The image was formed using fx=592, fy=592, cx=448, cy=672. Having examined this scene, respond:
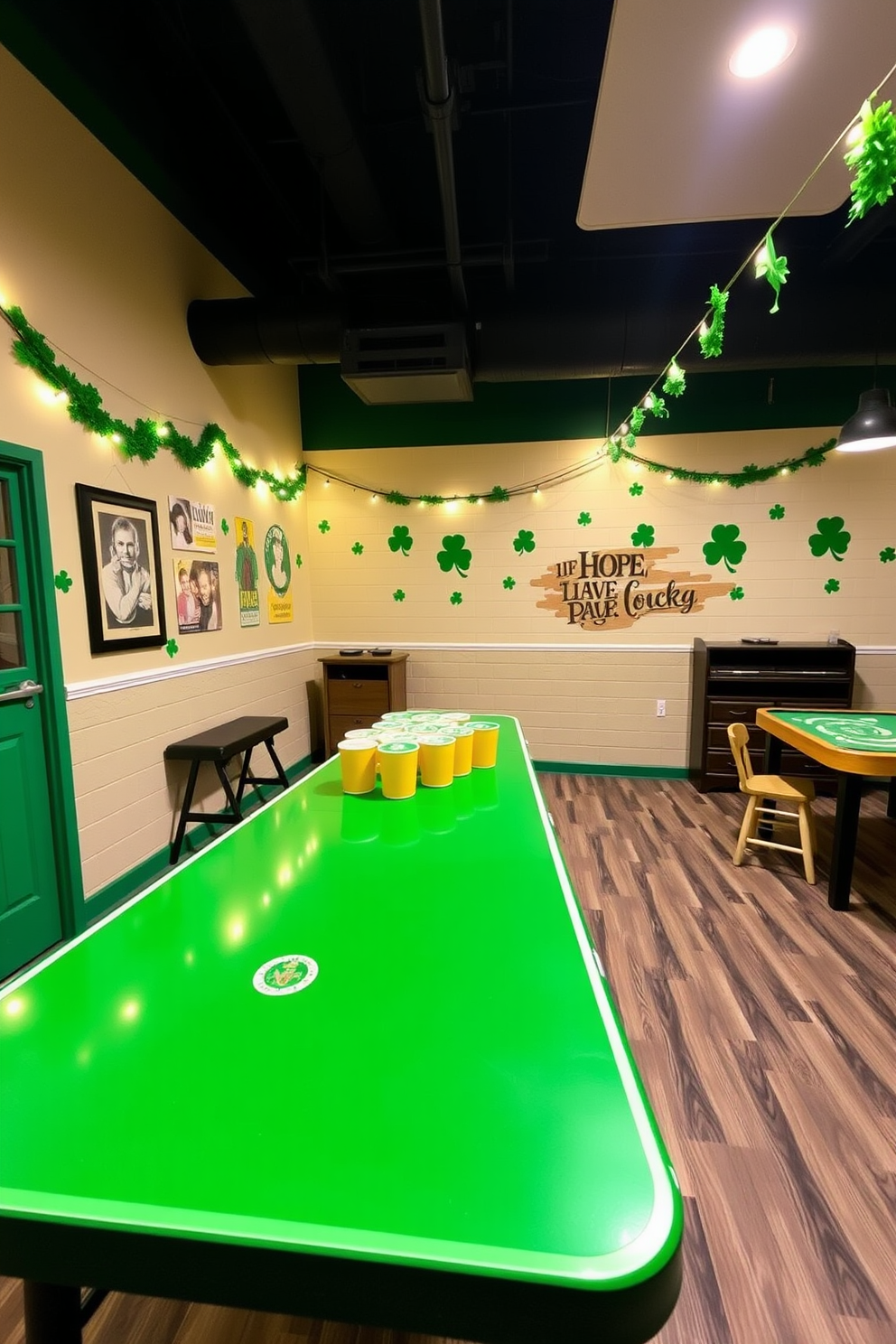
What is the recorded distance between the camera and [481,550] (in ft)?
16.5

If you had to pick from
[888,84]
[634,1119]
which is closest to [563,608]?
[888,84]

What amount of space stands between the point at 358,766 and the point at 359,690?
10.3ft

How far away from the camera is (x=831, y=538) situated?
181 inches

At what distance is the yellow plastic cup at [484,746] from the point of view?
1922 mm

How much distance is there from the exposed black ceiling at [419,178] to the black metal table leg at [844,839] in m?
2.53

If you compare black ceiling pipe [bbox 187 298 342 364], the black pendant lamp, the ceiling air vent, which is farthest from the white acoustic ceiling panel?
black ceiling pipe [bbox 187 298 342 364]

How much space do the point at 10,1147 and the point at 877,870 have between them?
3948 mm

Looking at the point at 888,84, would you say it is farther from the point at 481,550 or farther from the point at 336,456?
the point at 336,456

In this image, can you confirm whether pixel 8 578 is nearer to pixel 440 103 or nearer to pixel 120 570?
pixel 120 570

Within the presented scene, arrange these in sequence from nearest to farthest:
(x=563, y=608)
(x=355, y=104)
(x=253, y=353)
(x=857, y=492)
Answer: (x=355, y=104) < (x=253, y=353) < (x=857, y=492) < (x=563, y=608)

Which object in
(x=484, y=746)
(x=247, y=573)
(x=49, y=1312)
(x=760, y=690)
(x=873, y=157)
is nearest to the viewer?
(x=49, y=1312)

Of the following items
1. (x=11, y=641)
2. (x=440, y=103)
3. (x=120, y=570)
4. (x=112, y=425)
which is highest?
(x=440, y=103)

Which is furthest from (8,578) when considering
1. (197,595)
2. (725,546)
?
(725,546)

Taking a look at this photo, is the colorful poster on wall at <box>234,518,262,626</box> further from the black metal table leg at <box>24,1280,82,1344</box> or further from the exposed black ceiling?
the black metal table leg at <box>24,1280,82,1344</box>
